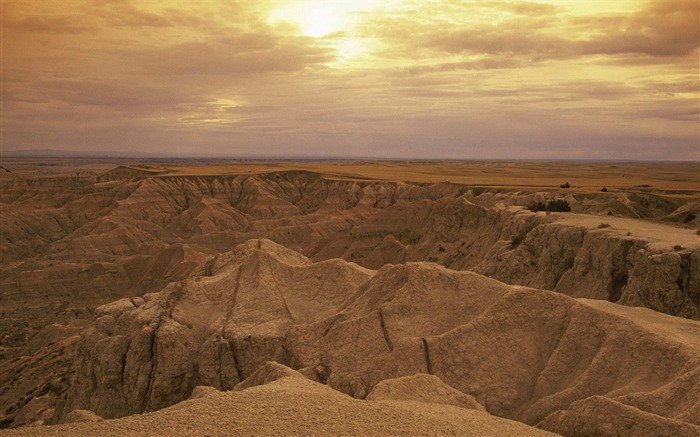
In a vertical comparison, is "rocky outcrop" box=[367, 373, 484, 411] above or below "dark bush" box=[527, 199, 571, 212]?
below

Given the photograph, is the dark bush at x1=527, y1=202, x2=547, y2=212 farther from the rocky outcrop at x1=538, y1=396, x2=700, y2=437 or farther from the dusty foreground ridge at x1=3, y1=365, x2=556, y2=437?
the dusty foreground ridge at x1=3, y1=365, x2=556, y2=437

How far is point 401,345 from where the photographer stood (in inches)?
813

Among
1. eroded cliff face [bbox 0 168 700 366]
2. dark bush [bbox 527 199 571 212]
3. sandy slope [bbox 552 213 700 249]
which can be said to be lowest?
eroded cliff face [bbox 0 168 700 366]

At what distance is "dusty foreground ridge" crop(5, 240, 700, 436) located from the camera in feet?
54.5

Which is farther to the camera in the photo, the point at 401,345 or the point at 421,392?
the point at 401,345

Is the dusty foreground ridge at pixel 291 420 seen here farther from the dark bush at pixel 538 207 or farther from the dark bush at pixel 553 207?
the dark bush at pixel 538 207

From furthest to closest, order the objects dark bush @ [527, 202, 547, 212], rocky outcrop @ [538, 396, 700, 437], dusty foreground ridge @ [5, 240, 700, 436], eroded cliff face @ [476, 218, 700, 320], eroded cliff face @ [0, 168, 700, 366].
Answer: dark bush @ [527, 202, 547, 212] < eroded cliff face @ [0, 168, 700, 366] < eroded cliff face @ [476, 218, 700, 320] < dusty foreground ridge @ [5, 240, 700, 436] < rocky outcrop @ [538, 396, 700, 437]

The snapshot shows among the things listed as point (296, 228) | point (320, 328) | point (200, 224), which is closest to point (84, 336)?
point (320, 328)

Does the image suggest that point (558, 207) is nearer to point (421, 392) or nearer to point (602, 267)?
point (602, 267)

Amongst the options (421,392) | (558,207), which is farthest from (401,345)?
(558,207)

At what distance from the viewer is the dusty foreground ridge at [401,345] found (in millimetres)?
16625

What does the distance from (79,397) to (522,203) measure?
45.9 m

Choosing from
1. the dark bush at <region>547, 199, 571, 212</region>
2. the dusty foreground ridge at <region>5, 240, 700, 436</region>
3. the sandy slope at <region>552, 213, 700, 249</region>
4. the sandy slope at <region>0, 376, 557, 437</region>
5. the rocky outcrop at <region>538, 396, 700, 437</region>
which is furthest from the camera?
the dark bush at <region>547, 199, 571, 212</region>

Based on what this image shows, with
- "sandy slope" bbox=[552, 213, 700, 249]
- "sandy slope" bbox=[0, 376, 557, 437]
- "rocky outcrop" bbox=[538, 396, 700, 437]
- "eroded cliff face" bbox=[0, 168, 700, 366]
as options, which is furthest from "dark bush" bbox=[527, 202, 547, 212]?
"sandy slope" bbox=[0, 376, 557, 437]
